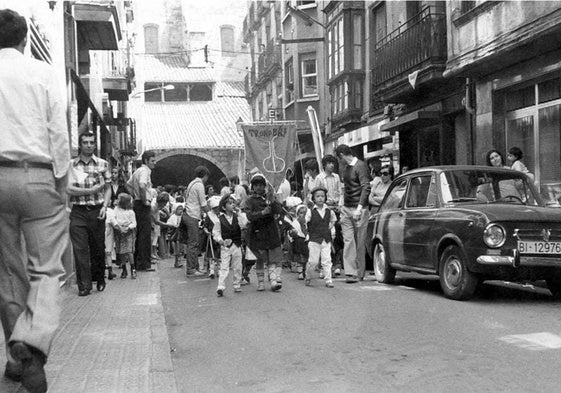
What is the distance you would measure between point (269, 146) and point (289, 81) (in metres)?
17.0

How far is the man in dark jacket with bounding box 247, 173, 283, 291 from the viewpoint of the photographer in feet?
34.3

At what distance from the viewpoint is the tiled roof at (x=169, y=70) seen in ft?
188

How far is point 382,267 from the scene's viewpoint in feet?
36.9

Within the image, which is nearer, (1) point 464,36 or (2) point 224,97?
(1) point 464,36

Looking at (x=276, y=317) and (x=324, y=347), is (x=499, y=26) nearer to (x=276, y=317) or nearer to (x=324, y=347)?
(x=276, y=317)

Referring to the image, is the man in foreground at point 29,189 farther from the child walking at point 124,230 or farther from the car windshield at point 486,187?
the child walking at point 124,230

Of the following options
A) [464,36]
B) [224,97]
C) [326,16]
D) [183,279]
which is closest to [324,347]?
[183,279]

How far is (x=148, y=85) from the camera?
5769 cm

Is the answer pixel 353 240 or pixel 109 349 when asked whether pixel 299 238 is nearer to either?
pixel 353 240

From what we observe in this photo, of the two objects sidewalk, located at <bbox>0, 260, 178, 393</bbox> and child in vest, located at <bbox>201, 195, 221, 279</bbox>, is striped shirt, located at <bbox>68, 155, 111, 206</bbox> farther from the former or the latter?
child in vest, located at <bbox>201, 195, 221, 279</bbox>

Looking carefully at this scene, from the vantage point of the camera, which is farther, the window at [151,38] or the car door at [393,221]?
the window at [151,38]

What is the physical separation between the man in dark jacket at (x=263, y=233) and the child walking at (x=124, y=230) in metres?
2.59

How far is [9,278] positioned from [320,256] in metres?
6.85

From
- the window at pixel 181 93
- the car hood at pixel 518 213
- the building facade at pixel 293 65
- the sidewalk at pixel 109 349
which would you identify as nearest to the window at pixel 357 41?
the building facade at pixel 293 65
